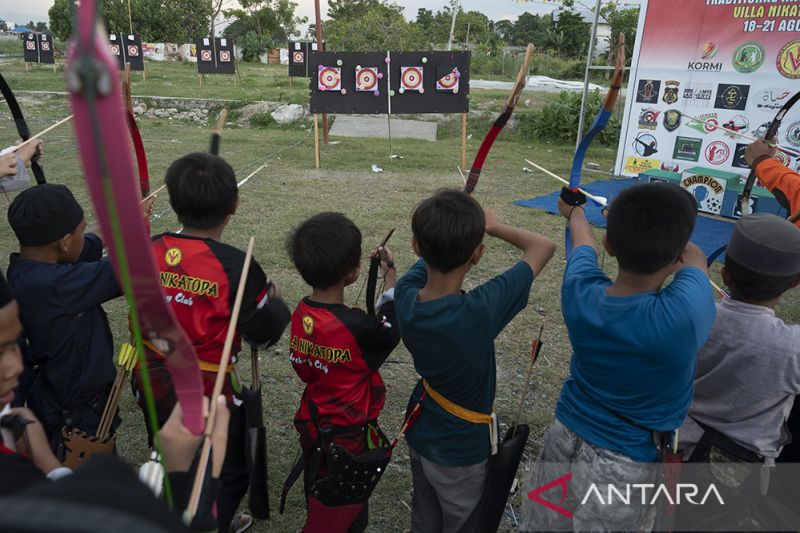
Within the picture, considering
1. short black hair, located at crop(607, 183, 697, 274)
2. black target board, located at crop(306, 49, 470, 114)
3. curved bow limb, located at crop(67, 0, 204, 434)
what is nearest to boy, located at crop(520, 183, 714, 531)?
short black hair, located at crop(607, 183, 697, 274)

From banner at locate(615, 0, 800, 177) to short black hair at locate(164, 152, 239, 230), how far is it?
5.59 m

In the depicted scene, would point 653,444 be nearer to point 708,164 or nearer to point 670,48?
point 708,164

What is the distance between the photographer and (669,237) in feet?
4.17

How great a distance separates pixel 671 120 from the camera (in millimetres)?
6934

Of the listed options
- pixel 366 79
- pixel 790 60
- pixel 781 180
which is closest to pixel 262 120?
pixel 366 79

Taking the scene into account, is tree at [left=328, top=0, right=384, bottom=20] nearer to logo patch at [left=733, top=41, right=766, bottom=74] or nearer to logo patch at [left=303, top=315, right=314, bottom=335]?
logo patch at [left=733, top=41, right=766, bottom=74]

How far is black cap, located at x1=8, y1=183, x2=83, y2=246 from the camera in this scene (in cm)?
155

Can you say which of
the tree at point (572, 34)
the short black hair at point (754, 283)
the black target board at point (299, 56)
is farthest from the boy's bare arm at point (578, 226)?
the tree at point (572, 34)

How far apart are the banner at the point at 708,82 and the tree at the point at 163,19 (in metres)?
28.6

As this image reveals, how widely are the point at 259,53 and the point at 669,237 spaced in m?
36.2

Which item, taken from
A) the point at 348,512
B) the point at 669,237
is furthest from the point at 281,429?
the point at 669,237

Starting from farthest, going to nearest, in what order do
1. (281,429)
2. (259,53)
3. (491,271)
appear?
(259,53)
(491,271)
(281,429)

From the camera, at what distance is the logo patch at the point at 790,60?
5.89 metres

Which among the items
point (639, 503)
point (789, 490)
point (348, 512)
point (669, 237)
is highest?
point (669, 237)
